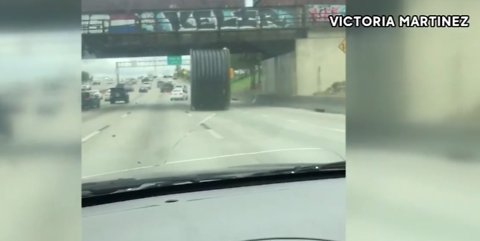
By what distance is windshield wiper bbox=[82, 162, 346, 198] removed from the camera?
2.81 meters

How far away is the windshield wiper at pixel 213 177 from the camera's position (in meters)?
2.81

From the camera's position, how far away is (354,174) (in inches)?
42.1

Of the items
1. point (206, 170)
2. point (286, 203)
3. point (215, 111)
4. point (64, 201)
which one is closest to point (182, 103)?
point (215, 111)

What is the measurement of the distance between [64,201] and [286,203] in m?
1.80

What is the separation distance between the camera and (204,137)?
340 centimetres

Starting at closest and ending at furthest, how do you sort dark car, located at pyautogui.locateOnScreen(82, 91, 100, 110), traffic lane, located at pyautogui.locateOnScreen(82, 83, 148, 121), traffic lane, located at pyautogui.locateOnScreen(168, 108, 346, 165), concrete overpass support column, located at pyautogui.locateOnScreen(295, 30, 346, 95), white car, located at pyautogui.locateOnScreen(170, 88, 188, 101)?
1. dark car, located at pyautogui.locateOnScreen(82, 91, 100, 110)
2. traffic lane, located at pyautogui.locateOnScreen(82, 83, 148, 121)
3. concrete overpass support column, located at pyautogui.locateOnScreen(295, 30, 346, 95)
4. white car, located at pyautogui.locateOnScreen(170, 88, 188, 101)
5. traffic lane, located at pyautogui.locateOnScreen(168, 108, 346, 165)

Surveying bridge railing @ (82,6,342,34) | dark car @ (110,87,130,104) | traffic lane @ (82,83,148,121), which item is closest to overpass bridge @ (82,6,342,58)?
bridge railing @ (82,6,342,34)

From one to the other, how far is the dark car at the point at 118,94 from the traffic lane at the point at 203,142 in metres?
0.24

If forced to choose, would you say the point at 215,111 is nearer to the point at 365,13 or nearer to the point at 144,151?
the point at 144,151

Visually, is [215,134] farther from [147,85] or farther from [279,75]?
[147,85]

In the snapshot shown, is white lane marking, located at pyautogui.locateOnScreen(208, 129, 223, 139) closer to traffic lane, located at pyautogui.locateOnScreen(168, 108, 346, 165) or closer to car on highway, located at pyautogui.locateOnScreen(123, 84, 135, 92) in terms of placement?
traffic lane, located at pyautogui.locateOnScreen(168, 108, 346, 165)

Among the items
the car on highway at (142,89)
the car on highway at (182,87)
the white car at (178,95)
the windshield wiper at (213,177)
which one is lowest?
the windshield wiper at (213,177)

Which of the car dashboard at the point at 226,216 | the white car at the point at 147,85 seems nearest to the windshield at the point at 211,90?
the white car at the point at 147,85

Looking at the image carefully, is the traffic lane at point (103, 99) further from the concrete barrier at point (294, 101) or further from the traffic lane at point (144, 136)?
the concrete barrier at point (294, 101)
